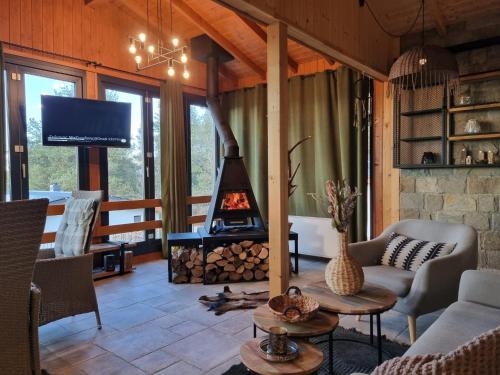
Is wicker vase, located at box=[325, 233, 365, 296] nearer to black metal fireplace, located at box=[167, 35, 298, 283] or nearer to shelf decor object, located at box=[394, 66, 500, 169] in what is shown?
black metal fireplace, located at box=[167, 35, 298, 283]

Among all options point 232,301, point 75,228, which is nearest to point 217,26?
point 75,228

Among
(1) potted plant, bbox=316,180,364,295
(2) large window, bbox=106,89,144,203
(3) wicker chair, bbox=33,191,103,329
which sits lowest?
(3) wicker chair, bbox=33,191,103,329

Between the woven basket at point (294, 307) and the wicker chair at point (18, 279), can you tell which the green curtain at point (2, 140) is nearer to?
the wicker chair at point (18, 279)

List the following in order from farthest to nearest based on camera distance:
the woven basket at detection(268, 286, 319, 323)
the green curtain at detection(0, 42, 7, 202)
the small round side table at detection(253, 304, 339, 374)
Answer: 1. the green curtain at detection(0, 42, 7, 202)
2. the woven basket at detection(268, 286, 319, 323)
3. the small round side table at detection(253, 304, 339, 374)

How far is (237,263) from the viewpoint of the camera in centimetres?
412

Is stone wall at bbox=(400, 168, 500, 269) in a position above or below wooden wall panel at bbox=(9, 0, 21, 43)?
below

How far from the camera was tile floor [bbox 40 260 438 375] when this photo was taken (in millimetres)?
2291

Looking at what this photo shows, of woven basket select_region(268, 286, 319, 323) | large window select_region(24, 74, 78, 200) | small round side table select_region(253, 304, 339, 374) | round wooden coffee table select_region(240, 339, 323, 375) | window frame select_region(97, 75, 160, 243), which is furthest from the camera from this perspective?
window frame select_region(97, 75, 160, 243)

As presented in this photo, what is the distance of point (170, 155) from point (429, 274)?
377 centimetres

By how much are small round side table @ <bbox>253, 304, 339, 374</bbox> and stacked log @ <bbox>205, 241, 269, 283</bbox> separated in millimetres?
2193

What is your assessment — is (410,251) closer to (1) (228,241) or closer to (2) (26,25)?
(1) (228,241)

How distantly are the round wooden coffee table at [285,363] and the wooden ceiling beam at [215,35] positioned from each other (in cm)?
424

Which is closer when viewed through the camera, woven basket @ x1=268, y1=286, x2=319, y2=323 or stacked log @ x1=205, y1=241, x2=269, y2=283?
woven basket @ x1=268, y1=286, x2=319, y2=323

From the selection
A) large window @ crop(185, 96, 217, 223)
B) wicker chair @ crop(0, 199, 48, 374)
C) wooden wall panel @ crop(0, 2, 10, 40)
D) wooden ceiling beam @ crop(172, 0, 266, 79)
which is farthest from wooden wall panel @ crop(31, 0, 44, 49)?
wicker chair @ crop(0, 199, 48, 374)
